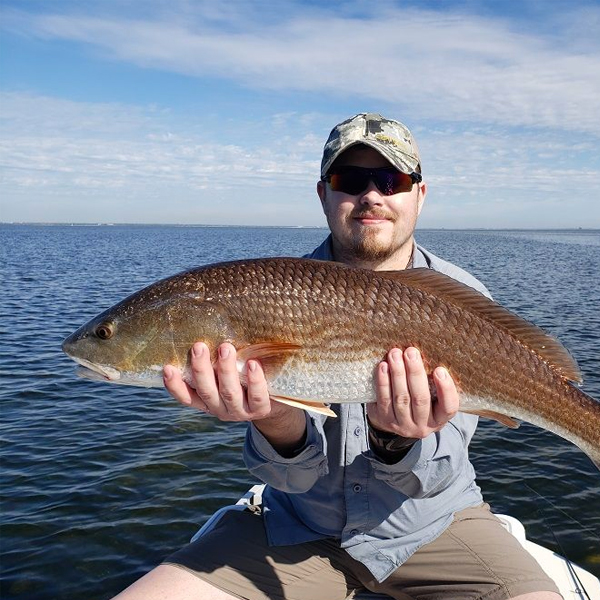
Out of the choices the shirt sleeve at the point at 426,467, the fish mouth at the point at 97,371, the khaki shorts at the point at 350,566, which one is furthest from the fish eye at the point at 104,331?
the shirt sleeve at the point at 426,467

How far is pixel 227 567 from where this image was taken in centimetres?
436

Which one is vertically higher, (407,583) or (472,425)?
(472,425)

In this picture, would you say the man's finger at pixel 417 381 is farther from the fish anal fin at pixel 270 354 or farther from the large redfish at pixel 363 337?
the fish anal fin at pixel 270 354

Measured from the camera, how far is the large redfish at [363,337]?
3586mm

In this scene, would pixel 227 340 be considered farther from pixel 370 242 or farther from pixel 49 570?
pixel 49 570

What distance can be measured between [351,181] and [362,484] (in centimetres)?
233

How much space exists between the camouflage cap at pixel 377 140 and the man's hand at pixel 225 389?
209 cm

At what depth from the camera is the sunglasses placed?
4750 millimetres

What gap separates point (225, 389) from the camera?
11.7ft

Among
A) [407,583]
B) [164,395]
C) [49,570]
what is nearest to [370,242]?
[407,583]

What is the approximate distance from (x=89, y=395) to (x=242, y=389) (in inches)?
441

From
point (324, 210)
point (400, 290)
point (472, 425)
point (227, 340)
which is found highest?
point (324, 210)

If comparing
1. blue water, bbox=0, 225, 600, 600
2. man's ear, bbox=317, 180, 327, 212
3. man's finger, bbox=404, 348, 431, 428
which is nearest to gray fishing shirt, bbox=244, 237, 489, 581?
man's finger, bbox=404, 348, 431, 428

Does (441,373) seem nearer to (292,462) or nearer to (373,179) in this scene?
(292,462)
